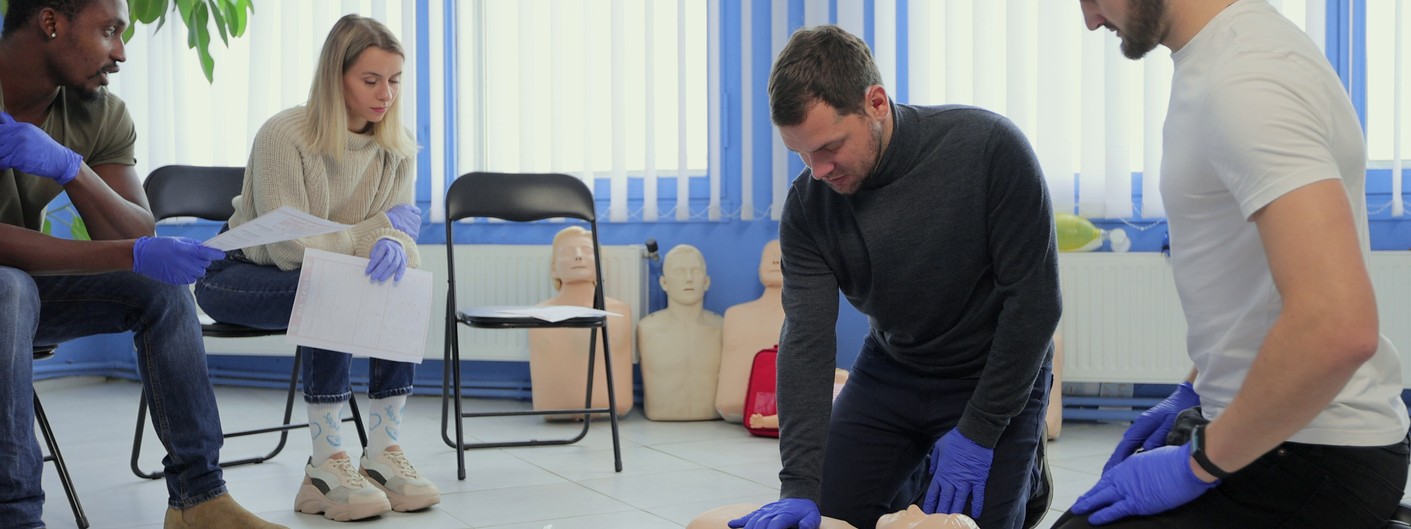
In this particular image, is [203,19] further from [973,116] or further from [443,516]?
[973,116]

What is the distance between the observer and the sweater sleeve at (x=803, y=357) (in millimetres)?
1501

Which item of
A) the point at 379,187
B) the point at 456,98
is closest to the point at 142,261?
the point at 379,187

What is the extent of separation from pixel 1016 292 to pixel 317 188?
153cm

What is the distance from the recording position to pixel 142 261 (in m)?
1.87

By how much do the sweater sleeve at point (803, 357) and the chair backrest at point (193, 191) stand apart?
6.26 ft

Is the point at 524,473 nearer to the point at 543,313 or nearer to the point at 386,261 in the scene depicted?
the point at 543,313

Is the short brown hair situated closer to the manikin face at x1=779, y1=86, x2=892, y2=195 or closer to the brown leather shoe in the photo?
the manikin face at x1=779, y1=86, x2=892, y2=195

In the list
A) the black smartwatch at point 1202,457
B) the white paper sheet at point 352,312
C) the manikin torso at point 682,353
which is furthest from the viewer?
the manikin torso at point 682,353

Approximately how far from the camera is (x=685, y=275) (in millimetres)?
3742

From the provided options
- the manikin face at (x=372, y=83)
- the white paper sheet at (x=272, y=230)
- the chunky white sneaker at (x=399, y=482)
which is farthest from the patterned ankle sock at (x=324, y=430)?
the manikin face at (x=372, y=83)

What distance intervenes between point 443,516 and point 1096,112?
2.25 metres

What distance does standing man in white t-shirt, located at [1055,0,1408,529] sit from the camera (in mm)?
909

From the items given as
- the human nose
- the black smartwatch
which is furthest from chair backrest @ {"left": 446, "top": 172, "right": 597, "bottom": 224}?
the black smartwatch

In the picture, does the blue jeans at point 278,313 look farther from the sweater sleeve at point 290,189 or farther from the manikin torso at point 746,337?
the manikin torso at point 746,337
